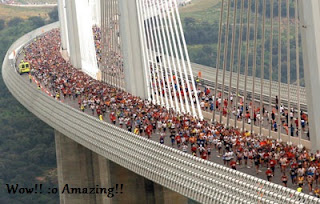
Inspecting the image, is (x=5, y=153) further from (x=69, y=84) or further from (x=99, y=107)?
(x=99, y=107)

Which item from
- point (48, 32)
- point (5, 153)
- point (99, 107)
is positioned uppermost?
point (99, 107)

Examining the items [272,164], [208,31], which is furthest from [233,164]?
[208,31]

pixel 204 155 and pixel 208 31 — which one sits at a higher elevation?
pixel 204 155

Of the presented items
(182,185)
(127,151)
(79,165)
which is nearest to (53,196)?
(79,165)

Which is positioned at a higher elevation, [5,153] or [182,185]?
[182,185]

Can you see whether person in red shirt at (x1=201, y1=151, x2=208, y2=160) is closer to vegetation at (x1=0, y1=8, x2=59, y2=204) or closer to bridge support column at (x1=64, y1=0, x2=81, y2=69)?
bridge support column at (x1=64, y1=0, x2=81, y2=69)

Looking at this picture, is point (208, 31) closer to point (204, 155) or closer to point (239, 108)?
point (239, 108)
